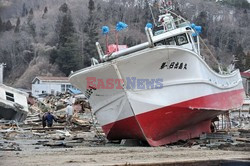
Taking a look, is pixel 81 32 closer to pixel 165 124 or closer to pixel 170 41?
pixel 170 41

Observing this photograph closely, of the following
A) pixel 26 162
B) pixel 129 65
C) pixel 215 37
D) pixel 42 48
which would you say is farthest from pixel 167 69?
pixel 215 37

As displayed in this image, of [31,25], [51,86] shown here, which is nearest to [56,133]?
[51,86]

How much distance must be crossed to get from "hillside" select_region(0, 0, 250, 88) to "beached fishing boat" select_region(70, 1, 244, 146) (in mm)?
61728

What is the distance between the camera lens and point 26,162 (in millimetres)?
9680

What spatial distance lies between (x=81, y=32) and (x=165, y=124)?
265 feet

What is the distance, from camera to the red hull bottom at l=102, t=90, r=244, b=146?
14633 millimetres

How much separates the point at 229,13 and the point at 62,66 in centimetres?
6624

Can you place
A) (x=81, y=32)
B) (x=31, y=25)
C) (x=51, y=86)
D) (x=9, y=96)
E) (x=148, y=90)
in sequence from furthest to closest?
(x=31, y=25)
(x=81, y=32)
(x=51, y=86)
(x=9, y=96)
(x=148, y=90)

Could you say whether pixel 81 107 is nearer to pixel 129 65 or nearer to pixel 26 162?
pixel 129 65

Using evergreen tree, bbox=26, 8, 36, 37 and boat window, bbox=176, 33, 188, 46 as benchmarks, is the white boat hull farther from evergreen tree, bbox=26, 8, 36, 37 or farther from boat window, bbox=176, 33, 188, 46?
evergreen tree, bbox=26, 8, 36, 37

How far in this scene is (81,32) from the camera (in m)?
94.6
